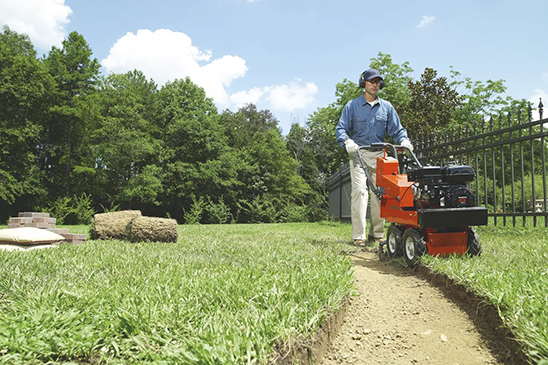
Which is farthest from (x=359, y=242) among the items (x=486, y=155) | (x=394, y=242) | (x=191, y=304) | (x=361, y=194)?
(x=486, y=155)

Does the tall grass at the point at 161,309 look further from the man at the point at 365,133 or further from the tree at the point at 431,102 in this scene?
the tree at the point at 431,102

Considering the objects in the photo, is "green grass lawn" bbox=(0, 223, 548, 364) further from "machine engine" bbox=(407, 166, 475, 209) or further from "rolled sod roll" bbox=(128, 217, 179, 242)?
"rolled sod roll" bbox=(128, 217, 179, 242)

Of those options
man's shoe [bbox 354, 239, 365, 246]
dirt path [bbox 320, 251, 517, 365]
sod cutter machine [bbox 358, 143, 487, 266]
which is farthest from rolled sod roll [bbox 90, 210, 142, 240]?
dirt path [bbox 320, 251, 517, 365]

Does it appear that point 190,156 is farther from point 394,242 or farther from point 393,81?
point 394,242

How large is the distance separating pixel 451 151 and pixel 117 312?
7.54 metres

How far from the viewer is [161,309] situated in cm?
215

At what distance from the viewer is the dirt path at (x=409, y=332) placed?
82.9 inches

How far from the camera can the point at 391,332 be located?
243cm

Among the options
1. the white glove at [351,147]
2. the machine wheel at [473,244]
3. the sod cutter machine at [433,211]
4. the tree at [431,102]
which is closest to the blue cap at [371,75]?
the white glove at [351,147]

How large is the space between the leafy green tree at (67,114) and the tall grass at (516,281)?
22.1 metres

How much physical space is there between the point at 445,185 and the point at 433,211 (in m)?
0.32

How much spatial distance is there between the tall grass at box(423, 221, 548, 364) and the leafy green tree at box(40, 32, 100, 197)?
22088 millimetres

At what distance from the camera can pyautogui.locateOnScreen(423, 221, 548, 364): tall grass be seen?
1.86 meters

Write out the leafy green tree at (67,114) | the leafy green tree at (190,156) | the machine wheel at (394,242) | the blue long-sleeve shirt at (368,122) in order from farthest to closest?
the leafy green tree at (190,156), the leafy green tree at (67,114), the blue long-sleeve shirt at (368,122), the machine wheel at (394,242)
